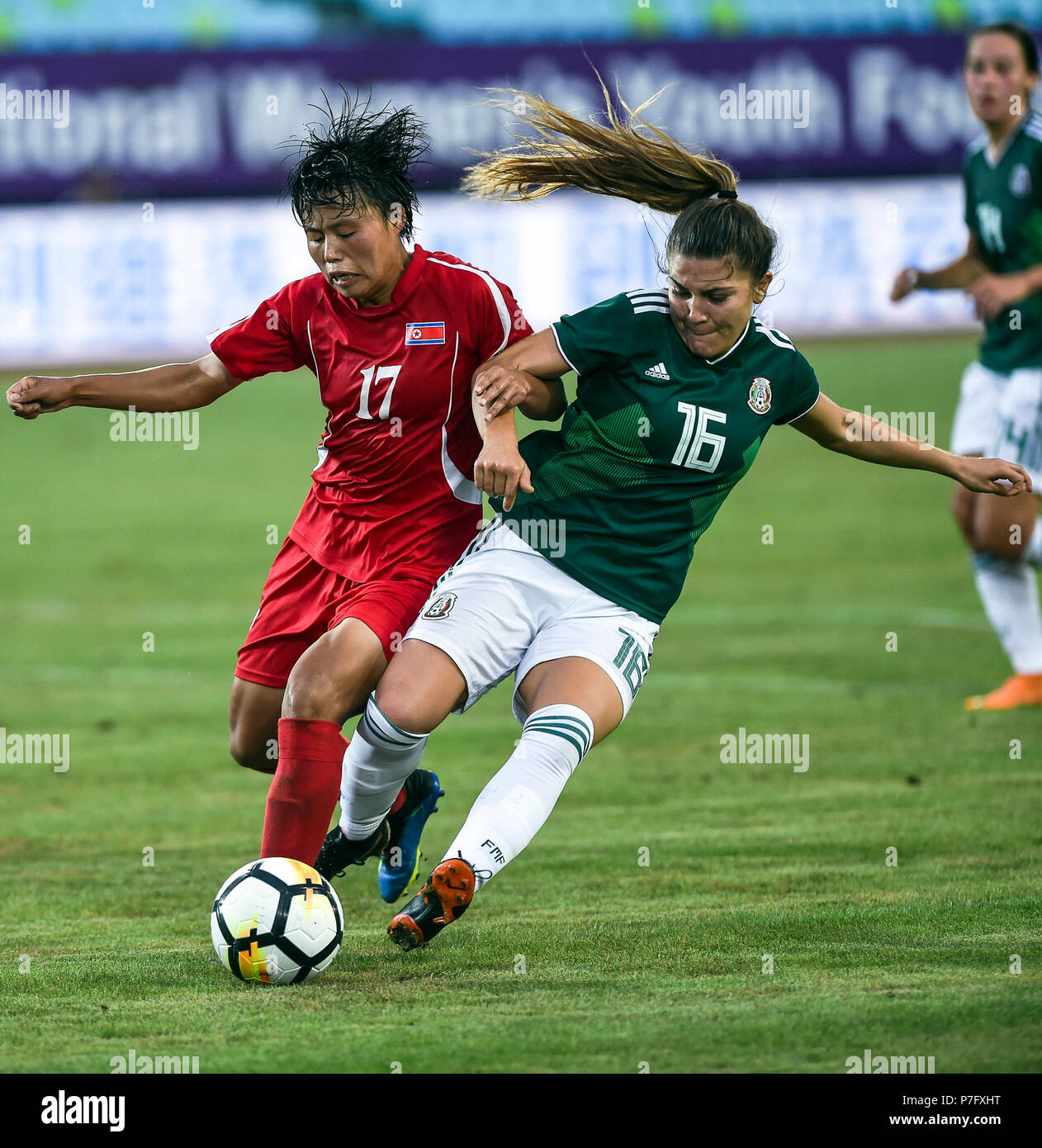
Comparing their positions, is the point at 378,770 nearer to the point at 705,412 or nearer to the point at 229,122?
the point at 705,412

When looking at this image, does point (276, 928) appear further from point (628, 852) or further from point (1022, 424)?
point (1022, 424)

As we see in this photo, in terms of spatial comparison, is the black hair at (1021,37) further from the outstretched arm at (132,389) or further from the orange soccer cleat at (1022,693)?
the outstretched arm at (132,389)

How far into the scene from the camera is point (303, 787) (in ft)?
14.6

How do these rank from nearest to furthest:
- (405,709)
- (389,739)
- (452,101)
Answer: (405,709), (389,739), (452,101)

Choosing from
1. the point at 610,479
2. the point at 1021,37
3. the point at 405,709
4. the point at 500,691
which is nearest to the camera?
the point at 405,709

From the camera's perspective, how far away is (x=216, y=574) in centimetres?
1208

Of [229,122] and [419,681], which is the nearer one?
[419,681]

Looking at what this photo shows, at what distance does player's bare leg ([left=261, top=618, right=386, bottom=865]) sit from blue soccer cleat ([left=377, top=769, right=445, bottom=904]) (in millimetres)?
658

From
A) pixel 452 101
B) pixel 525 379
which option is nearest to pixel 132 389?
pixel 525 379

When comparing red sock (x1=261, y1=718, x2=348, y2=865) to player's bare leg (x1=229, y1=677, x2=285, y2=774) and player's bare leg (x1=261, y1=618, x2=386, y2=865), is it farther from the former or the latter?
player's bare leg (x1=229, y1=677, x2=285, y2=774)

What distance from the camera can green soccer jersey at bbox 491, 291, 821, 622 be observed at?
4.59 metres

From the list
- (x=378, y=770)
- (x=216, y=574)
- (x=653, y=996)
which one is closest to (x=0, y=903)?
(x=378, y=770)

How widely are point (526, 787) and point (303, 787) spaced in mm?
633

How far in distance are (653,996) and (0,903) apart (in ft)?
7.60
